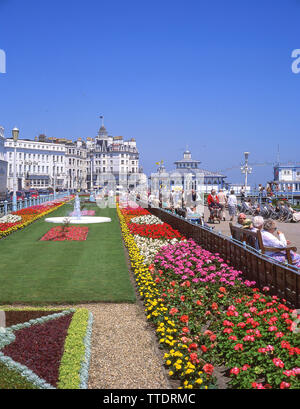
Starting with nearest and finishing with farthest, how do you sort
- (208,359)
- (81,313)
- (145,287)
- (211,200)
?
(208,359) → (81,313) → (145,287) → (211,200)

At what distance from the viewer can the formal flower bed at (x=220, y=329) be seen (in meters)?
5.23

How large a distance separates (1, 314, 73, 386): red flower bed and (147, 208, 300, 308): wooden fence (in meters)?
3.79

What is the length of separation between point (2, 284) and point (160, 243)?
649 centimetres

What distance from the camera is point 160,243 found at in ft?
51.2

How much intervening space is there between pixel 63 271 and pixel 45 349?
5.97 meters

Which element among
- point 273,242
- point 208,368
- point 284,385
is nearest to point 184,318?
point 208,368

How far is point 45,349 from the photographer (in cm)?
625

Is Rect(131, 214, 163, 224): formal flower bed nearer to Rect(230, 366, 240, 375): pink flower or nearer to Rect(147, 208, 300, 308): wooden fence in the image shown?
Rect(147, 208, 300, 308): wooden fence

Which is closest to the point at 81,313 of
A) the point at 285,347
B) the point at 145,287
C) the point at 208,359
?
the point at 145,287

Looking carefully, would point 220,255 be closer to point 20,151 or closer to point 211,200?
point 211,200

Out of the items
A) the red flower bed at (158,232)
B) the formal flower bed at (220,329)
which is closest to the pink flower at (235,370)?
the formal flower bed at (220,329)

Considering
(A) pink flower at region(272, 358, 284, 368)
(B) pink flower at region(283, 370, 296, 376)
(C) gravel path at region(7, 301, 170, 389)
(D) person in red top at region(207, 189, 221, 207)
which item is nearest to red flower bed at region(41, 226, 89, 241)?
(D) person in red top at region(207, 189, 221, 207)

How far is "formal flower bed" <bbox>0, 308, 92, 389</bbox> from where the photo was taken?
536 cm

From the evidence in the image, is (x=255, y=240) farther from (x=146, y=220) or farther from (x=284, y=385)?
(x=146, y=220)
